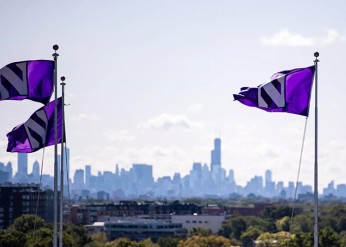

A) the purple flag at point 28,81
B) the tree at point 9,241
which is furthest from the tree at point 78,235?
the purple flag at point 28,81

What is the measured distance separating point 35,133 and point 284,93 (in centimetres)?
924

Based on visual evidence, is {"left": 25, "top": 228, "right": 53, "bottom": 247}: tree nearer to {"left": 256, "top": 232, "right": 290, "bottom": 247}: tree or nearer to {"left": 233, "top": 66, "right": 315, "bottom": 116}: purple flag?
{"left": 256, "top": 232, "right": 290, "bottom": 247}: tree

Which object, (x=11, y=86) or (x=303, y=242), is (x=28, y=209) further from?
(x=11, y=86)

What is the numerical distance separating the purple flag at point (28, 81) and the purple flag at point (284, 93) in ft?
22.3

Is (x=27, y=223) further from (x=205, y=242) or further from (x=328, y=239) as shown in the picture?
(x=328, y=239)

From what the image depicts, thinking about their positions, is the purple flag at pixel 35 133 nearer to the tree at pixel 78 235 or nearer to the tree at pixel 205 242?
the tree at pixel 78 235

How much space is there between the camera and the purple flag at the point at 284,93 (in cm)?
3966

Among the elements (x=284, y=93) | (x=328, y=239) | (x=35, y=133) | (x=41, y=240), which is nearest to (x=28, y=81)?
(x=35, y=133)

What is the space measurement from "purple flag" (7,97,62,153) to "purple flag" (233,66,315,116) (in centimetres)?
710

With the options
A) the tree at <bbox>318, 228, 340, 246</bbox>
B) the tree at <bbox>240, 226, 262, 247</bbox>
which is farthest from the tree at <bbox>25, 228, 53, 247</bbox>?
the tree at <bbox>240, 226, 262, 247</bbox>

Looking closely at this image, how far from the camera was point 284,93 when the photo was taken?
3978 cm

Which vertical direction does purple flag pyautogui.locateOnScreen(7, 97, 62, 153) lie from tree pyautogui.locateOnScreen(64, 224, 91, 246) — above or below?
above

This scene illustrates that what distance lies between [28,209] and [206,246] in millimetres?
47965

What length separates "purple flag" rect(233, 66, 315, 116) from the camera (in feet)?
130
